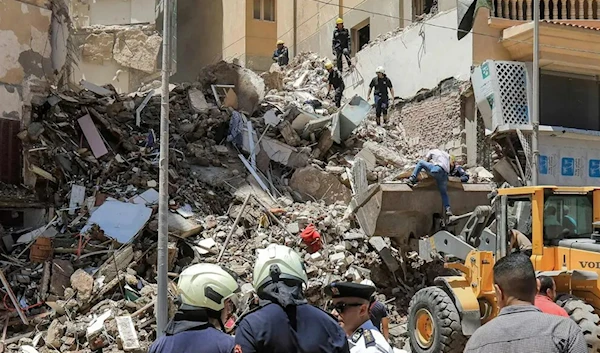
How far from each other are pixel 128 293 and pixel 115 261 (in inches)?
29.3

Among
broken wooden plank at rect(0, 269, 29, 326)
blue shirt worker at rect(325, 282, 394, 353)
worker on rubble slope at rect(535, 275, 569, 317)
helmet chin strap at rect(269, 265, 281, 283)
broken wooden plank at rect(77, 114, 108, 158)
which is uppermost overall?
broken wooden plank at rect(77, 114, 108, 158)

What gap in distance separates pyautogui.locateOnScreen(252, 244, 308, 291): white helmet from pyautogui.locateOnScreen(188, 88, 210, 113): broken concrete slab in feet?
40.7

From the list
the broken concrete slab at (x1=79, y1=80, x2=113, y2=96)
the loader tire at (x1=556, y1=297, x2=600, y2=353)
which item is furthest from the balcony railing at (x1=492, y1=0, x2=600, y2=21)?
the loader tire at (x1=556, y1=297, x2=600, y2=353)

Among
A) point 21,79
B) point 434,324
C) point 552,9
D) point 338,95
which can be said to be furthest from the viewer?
point 338,95

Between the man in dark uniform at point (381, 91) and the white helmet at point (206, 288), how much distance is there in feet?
48.2

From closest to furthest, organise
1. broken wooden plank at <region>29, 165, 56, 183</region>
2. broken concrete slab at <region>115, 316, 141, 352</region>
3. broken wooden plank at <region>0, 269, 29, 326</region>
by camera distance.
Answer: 1. broken concrete slab at <region>115, 316, 141, 352</region>
2. broken wooden plank at <region>0, 269, 29, 326</region>
3. broken wooden plank at <region>29, 165, 56, 183</region>

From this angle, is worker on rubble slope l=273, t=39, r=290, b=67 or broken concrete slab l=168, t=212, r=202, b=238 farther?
worker on rubble slope l=273, t=39, r=290, b=67

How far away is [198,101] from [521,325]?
13.5 m

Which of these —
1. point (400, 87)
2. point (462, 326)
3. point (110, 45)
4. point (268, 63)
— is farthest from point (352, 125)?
point (268, 63)

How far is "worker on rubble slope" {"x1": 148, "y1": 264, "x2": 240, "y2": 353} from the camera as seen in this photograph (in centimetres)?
273

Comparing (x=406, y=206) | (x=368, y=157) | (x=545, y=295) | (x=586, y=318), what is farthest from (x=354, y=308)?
(x=368, y=157)

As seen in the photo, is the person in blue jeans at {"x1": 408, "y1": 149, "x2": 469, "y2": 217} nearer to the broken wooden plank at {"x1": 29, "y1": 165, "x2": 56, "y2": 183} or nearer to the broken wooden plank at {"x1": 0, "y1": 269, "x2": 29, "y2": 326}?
the broken wooden plank at {"x1": 0, "y1": 269, "x2": 29, "y2": 326}

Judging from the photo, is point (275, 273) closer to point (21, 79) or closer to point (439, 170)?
point (439, 170)

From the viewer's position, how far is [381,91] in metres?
17.4
